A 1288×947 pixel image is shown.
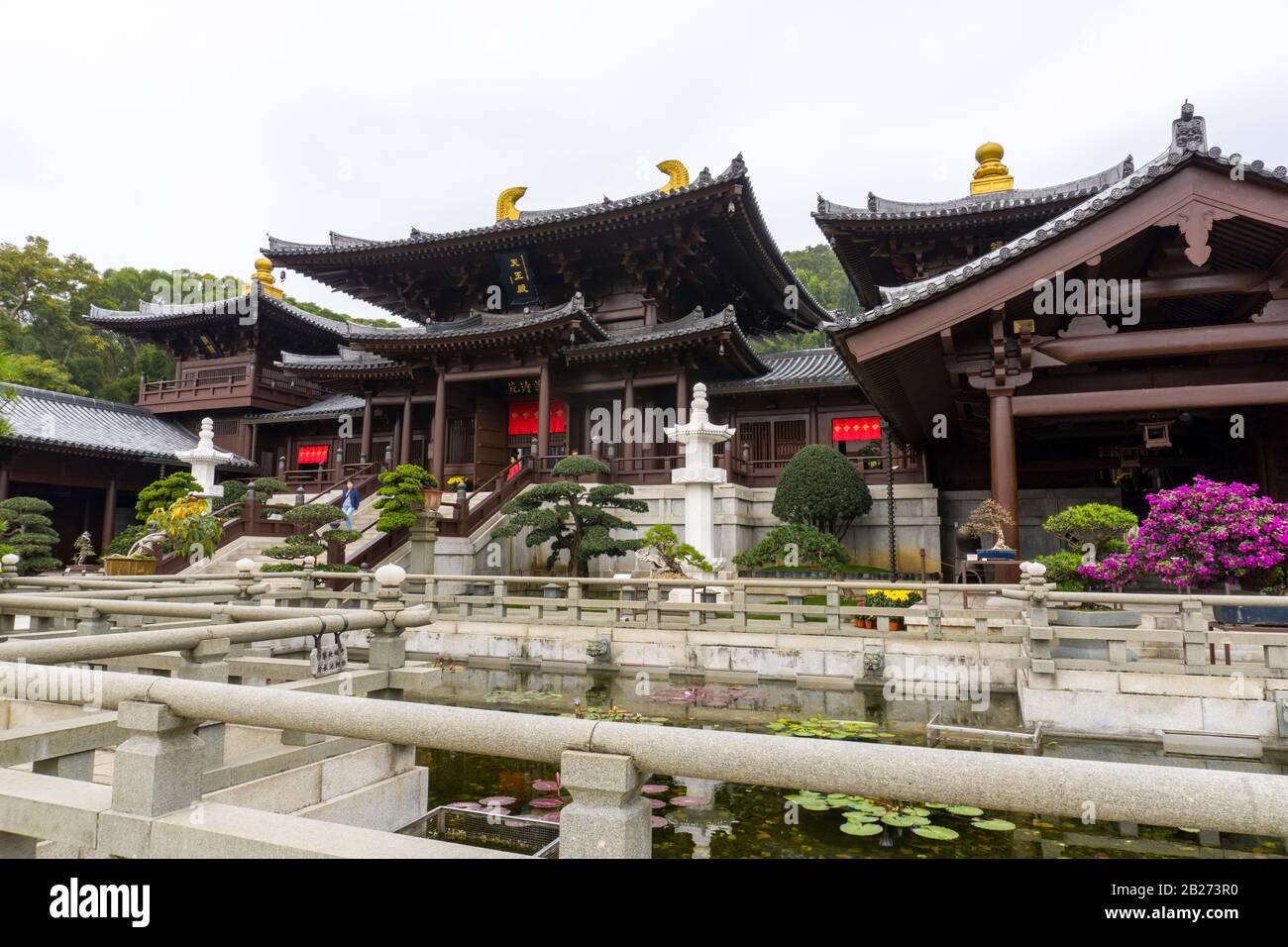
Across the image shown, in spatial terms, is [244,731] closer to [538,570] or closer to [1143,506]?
[538,570]

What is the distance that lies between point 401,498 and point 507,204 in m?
13.5

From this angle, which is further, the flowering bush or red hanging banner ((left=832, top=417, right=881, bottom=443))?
red hanging banner ((left=832, top=417, right=881, bottom=443))

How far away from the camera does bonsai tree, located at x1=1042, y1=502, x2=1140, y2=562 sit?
30.9ft

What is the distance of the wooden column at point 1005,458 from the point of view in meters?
10.5

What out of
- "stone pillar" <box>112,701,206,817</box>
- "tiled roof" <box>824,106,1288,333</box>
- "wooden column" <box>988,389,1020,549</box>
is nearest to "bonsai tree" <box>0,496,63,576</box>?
"stone pillar" <box>112,701,206,817</box>

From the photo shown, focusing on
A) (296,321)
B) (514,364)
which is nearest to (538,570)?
(514,364)

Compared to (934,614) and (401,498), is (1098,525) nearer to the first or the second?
(934,614)

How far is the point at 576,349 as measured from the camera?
2128cm

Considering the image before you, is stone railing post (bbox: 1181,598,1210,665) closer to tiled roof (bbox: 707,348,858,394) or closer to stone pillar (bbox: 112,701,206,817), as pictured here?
stone pillar (bbox: 112,701,206,817)

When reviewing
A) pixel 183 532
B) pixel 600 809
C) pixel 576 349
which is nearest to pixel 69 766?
pixel 600 809

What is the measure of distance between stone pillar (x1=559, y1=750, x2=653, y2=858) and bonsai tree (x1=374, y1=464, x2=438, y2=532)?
51.1 feet

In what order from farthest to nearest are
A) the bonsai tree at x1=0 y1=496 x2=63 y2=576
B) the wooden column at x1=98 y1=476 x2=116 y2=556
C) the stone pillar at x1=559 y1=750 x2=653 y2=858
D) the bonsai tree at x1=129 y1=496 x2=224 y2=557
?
the wooden column at x1=98 y1=476 x2=116 y2=556
the bonsai tree at x1=0 y1=496 x2=63 y2=576
the bonsai tree at x1=129 y1=496 x2=224 y2=557
the stone pillar at x1=559 y1=750 x2=653 y2=858

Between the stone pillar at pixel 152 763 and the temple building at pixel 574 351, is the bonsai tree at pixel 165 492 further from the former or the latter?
the stone pillar at pixel 152 763
